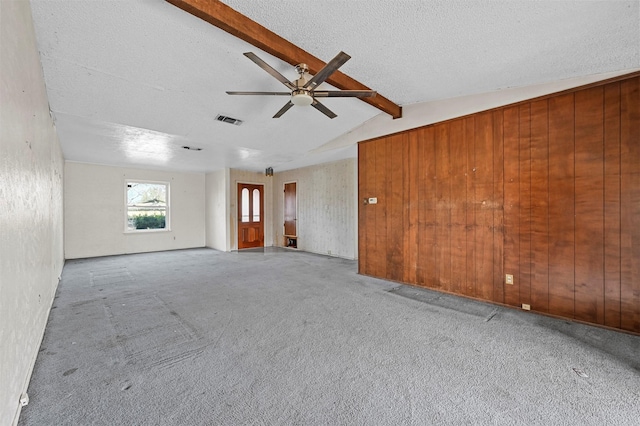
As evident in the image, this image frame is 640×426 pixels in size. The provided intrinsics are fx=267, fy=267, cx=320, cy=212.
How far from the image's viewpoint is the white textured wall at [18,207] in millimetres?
1356

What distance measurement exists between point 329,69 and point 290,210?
6.38 meters

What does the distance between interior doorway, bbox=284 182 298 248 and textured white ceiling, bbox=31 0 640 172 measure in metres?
4.25

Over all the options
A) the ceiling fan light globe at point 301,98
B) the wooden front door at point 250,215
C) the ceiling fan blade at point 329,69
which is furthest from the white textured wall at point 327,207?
the ceiling fan blade at point 329,69

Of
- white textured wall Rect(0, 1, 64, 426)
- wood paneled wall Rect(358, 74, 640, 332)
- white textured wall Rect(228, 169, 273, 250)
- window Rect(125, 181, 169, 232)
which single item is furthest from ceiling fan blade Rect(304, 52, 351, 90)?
window Rect(125, 181, 169, 232)

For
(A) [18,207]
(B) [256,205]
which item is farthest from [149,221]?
(A) [18,207]

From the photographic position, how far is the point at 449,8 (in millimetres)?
2049

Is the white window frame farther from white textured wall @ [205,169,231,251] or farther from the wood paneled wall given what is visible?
the wood paneled wall

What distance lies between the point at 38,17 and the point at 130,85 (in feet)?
3.27

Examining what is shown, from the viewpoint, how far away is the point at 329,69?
2.26 metres

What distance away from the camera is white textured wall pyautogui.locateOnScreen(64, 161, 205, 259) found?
656 cm

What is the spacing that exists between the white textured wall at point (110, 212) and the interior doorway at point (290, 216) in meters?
2.90

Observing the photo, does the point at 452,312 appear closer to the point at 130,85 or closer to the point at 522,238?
the point at 522,238

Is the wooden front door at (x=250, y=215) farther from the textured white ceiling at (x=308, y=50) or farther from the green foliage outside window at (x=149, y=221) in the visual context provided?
the textured white ceiling at (x=308, y=50)

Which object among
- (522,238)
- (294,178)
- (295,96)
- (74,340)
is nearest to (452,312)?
Result: (522,238)
